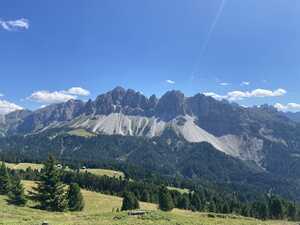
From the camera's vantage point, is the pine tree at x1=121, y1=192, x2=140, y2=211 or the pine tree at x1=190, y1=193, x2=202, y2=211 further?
the pine tree at x1=190, y1=193, x2=202, y2=211

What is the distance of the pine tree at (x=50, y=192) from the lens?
285 feet

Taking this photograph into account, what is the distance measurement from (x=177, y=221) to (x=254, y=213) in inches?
4917

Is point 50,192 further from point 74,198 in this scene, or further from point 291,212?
point 291,212

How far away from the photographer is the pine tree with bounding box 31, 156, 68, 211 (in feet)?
285

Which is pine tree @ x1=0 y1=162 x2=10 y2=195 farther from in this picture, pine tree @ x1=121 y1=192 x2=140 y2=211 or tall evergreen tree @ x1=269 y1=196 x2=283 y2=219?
tall evergreen tree @ x1=269 y1=196 x2=283 y2=219

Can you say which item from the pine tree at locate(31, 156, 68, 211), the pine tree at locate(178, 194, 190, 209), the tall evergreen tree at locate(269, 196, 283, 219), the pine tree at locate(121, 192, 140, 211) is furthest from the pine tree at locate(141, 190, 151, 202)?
the pine tree at locate(31, 156, 68, 211)

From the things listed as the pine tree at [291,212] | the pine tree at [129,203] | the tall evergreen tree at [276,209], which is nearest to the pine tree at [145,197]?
the tall evergreen tree at [276,209]

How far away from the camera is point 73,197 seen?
11600cm

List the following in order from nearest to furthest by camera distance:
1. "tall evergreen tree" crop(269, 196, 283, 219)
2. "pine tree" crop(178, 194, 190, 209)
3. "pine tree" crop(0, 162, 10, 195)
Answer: "pine tree" crop(0, 162, 10, 195)
"tall evergreen tree" crop(269, 196, 283, 219)
"pine tree" crop(178, 194, 190, 209)

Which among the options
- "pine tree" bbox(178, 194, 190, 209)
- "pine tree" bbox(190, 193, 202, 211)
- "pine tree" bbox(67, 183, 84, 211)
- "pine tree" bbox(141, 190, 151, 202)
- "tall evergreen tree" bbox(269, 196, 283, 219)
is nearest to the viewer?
"pine tree" bbox(67, 183, 84, 211)

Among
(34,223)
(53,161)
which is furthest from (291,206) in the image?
(34,223)

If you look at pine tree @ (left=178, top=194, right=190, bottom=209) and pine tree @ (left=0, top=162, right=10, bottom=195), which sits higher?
pine tree @ (left=0, top=162, right=10, bottom=195)

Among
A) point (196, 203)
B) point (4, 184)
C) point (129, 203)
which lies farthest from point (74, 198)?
point (196, 203)

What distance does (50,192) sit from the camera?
87.6 meters
